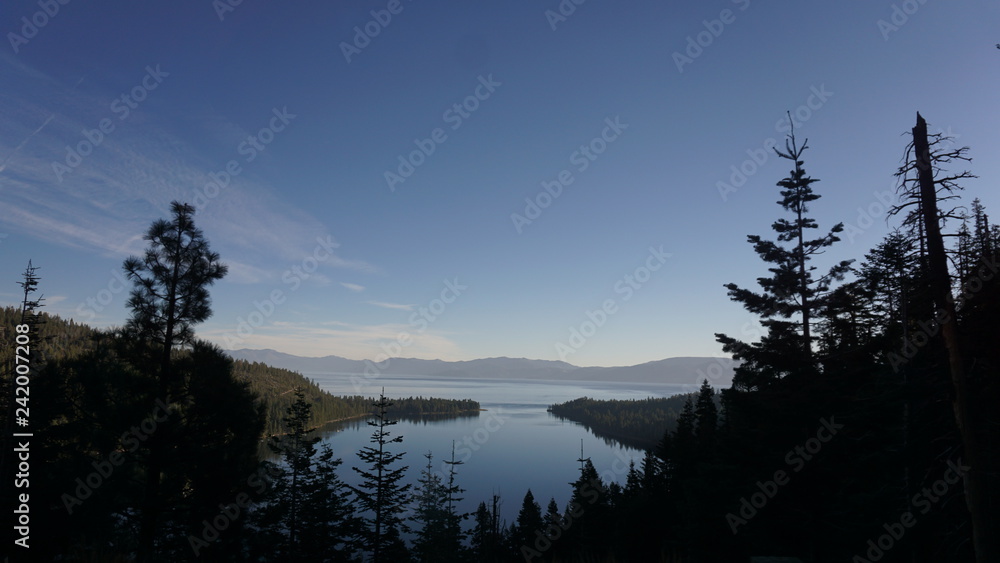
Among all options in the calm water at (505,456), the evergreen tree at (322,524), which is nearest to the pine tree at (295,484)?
the evergreen tree at (322,524)

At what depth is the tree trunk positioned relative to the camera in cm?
858

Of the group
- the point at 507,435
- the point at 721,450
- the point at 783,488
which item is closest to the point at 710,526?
the point at 721,450

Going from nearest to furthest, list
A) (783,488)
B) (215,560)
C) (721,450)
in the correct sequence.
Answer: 1. (215,560)
2. (783,488)
3. (721,450)

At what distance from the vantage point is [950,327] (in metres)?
8.90

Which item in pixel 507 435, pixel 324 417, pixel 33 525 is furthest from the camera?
pixel 507 435

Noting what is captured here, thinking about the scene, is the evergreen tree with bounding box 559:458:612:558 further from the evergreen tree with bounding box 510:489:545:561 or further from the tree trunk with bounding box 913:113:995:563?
the tree trunk with bounding box 913:113:995:563

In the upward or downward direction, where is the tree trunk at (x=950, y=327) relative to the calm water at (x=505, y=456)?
upward

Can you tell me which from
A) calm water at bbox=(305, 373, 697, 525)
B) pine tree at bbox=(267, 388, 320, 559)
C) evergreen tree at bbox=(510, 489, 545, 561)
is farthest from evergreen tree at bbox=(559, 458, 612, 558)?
calm water at bbox=(305, 373, 697, 525)

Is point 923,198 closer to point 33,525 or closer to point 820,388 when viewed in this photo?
point 820,388

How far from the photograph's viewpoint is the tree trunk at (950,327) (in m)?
8.58

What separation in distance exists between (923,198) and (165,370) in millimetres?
18688

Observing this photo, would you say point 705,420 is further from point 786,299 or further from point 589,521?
point 786,299

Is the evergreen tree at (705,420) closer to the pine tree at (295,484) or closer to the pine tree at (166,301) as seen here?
the pine tree at (295,484)

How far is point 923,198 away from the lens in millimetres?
9078
